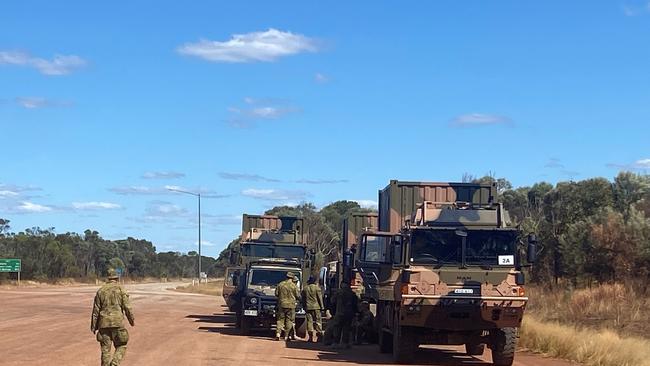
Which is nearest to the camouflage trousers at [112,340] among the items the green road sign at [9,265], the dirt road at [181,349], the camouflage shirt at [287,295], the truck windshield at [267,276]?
the dirt road at [181,349]

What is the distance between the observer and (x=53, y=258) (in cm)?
10406

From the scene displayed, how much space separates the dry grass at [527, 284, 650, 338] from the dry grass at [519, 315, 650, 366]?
350 centimetres

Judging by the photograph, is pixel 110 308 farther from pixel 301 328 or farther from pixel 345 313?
pixel 301 328

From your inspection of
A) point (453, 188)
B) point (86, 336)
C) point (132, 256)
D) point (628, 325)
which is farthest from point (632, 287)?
point (132, 256)

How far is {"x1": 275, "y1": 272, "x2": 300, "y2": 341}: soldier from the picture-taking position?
23.0m

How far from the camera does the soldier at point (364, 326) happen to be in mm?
22000

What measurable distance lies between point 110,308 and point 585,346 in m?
9.99

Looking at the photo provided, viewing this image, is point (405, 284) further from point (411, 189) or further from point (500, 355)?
point (411, 189)

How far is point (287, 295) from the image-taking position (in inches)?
905

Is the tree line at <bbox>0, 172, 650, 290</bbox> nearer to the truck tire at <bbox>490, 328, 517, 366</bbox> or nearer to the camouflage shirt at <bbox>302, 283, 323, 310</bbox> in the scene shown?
the truck tire at <bbox>490, 328, 517, 366</bbox>

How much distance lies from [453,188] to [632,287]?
48.4 feet

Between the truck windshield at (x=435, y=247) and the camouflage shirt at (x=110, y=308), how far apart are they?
5.75m

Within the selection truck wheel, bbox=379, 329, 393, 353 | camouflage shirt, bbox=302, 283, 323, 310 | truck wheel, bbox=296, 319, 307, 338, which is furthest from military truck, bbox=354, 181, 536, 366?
truck wheel, bbox=296, 319, 307, 338

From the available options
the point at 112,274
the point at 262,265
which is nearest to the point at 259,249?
the point at 262,265
